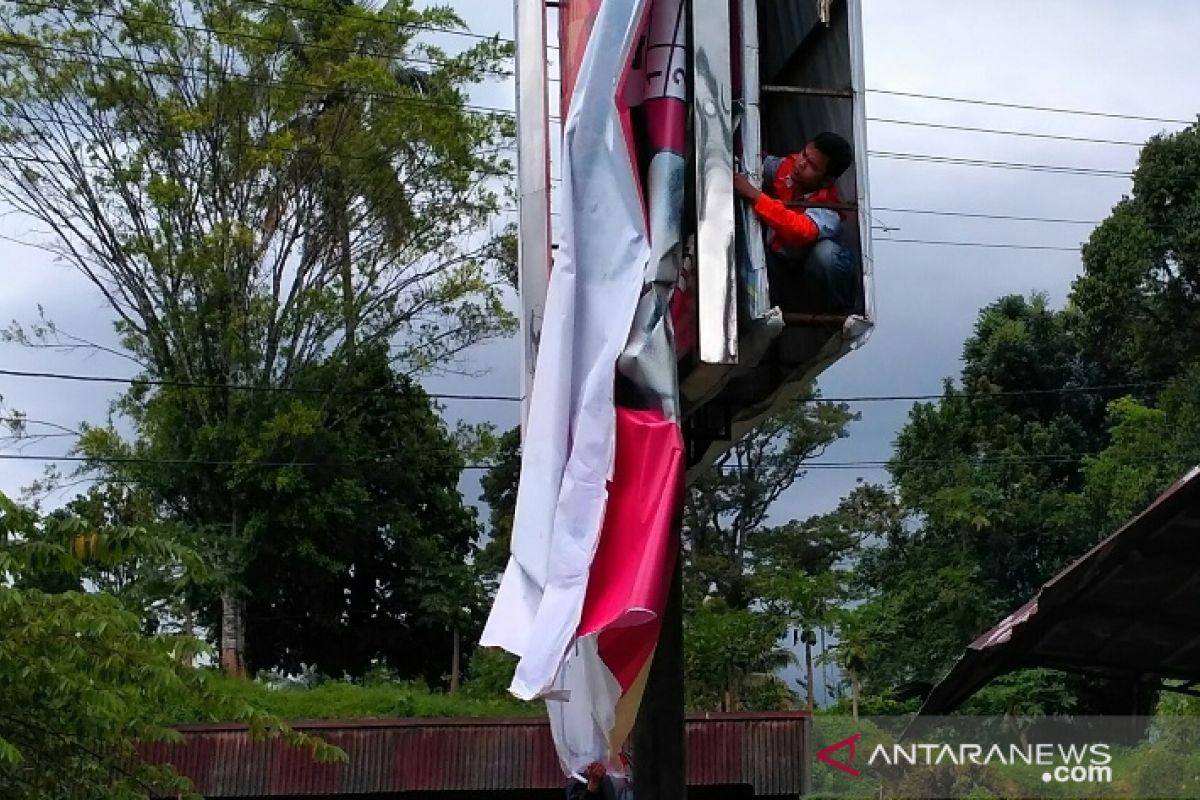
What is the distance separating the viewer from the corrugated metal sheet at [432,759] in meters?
18.6

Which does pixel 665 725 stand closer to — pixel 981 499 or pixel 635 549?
pixel 635 549

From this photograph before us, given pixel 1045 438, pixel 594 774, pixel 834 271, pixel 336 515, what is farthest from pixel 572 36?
pixel 1045 438

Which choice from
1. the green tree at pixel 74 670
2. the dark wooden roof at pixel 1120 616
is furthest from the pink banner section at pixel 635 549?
the green tree at pixel 74 670

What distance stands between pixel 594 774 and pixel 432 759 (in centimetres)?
1292

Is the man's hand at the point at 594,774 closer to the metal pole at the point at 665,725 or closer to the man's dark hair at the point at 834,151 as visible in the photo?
the metal pole at the point at 665,725

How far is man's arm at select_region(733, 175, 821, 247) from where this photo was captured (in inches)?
228

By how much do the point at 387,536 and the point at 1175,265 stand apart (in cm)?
1662

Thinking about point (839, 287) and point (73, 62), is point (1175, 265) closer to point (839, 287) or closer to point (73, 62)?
point (73, 62)

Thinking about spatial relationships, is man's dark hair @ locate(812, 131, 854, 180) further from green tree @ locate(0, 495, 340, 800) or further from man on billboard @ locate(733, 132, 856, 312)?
green tree @ locate(0, 495, 340, 800)

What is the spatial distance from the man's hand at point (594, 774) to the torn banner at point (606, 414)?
0.12ft

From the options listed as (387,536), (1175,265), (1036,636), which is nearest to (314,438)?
(387,536)

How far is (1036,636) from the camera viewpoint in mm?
8500

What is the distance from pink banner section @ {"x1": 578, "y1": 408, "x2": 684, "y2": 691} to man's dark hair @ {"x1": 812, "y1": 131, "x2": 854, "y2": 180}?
1329 millimetres

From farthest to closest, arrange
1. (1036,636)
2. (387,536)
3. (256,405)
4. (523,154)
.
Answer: (387,536) → (256,405) → (1036,636) → (523,154)
